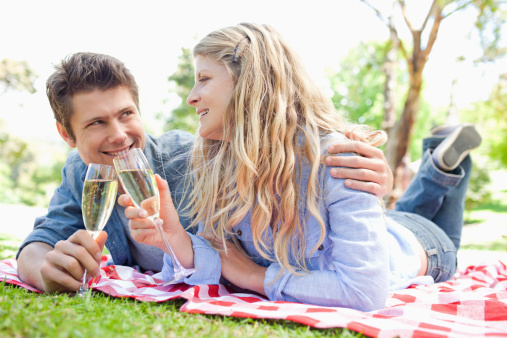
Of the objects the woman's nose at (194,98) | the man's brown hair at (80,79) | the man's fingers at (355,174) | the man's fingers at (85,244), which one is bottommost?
the man's fingers at (85,244)

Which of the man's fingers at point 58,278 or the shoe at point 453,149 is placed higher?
the shoe at point 453,149

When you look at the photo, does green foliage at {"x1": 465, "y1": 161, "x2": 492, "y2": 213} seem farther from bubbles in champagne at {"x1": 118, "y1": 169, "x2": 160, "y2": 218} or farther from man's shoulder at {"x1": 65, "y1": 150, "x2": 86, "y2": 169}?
bubbles in champagne at {"x1": 118, "y1": 169, "x2": 160, "y2": 218}

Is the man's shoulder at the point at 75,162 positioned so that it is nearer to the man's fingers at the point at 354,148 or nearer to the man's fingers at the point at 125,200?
the man's fingers at the point at 125,200

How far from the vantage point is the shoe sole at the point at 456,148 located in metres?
3.54

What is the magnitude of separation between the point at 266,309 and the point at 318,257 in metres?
0.56

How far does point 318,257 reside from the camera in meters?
2.22

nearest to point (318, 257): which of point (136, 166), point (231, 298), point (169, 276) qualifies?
point (231, 298)

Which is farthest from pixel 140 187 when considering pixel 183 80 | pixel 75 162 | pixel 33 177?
pixel 33 177

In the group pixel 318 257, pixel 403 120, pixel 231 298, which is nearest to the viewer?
pixel 231 298

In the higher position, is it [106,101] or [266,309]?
[106,101]

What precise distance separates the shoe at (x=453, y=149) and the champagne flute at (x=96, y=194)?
286cm

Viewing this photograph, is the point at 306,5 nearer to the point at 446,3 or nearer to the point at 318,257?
the point at 446,3

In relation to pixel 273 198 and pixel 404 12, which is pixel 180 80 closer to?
pixel 404 12

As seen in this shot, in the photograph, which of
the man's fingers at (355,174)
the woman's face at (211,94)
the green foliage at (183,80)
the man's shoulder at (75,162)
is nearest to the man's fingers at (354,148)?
the man's fingers at (355,174)
